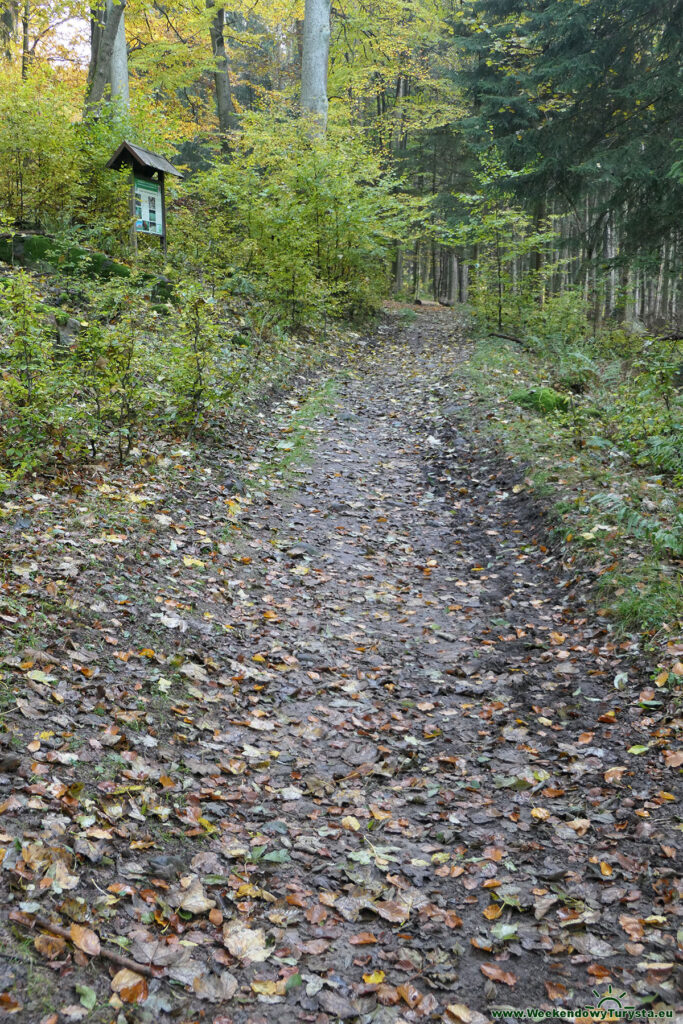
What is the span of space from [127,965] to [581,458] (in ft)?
21.8

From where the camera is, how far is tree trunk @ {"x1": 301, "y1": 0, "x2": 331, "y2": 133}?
17.4 metres

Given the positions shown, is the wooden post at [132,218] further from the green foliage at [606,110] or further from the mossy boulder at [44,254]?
the green foliage at [606,110]

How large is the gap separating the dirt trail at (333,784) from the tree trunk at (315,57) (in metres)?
14.7

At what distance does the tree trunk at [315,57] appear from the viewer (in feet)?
57.1

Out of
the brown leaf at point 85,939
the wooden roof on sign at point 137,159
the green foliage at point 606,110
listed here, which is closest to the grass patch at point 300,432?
the wooden roof on sign at point 137,159

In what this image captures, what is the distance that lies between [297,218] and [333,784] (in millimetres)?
11906

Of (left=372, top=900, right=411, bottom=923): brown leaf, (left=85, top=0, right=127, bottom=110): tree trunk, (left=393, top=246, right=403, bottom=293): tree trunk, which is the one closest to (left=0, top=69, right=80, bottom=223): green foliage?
(left=85, top=0, right=127, bottom=110): tree trunk

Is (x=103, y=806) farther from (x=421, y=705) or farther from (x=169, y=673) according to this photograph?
(x=421, y=705)

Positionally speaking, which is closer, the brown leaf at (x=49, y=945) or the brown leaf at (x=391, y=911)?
→ the brown leaf at (x=49, y=945)

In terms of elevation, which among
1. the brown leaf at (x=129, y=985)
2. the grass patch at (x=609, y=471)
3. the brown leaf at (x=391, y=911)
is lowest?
the brown leaf at (x=391, y=911)

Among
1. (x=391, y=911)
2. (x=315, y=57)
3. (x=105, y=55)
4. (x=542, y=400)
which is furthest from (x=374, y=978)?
(x=315, y=57)

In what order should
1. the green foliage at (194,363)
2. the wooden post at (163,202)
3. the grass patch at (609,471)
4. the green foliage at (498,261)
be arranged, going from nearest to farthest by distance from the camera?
the grass patch at (609,471) < the green foliage at (194,363) < the wooden post at (163,202) < the green foliage at (498,261)

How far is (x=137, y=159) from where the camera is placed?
11.1 metres

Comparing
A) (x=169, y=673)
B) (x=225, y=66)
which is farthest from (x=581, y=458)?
(x=225, y=66)
